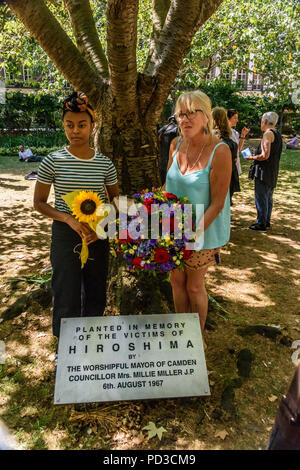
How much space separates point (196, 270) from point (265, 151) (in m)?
4.45

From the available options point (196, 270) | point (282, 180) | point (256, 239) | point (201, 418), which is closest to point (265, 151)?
point (256, 239)

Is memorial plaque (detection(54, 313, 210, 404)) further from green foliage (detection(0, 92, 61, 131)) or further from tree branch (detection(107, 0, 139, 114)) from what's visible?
green foliage (detection(0, 92, 61, 131))

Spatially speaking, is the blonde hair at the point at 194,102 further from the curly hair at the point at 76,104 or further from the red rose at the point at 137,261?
the red rose at the point at 137,261

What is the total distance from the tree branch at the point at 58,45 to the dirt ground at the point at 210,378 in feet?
7.75

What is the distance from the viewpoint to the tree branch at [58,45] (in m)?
3.37

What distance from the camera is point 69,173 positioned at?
100 inches

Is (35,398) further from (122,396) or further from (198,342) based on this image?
(198,342)

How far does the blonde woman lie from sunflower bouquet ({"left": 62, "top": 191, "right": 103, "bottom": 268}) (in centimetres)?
65

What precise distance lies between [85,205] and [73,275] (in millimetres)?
592

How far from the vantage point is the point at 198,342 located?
2.62m

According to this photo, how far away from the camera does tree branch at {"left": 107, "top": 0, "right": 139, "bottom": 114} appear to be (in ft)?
8.91

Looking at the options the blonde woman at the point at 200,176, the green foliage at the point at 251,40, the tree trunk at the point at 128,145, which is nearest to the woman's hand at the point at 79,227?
the blonde woman at the point at 200,176

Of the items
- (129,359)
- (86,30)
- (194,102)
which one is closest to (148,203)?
(194,102)

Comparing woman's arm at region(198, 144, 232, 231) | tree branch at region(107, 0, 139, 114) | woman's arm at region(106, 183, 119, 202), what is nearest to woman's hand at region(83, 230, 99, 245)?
woman's arm at region(106, 183, 119, 202)
